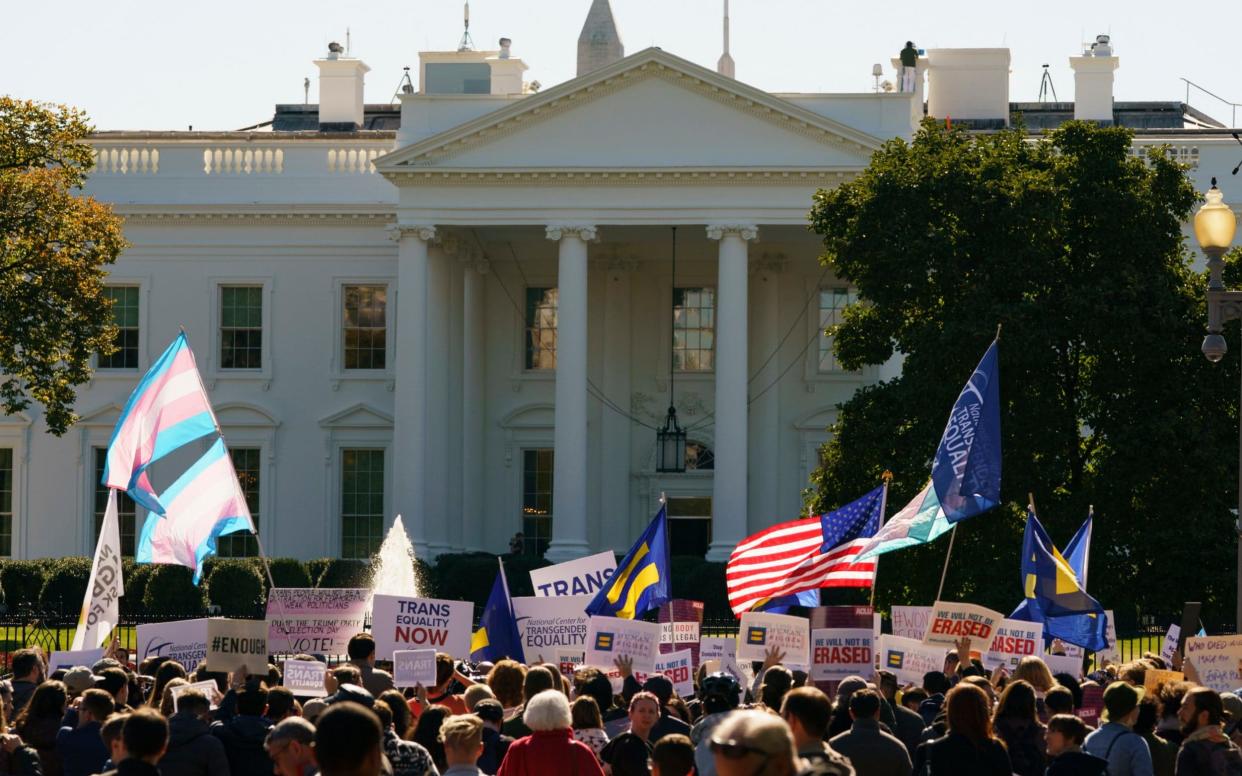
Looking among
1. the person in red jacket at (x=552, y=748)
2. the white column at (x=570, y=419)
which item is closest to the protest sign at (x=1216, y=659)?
the person in red jacket at (x=552, y=748)

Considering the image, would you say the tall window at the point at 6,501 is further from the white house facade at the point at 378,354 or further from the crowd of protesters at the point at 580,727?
the crowd of protesters at the point at 580,727

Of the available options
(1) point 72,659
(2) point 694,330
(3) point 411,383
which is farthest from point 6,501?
(1) point 72,659

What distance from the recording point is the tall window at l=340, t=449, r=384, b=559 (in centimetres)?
5025

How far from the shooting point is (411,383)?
45875mm

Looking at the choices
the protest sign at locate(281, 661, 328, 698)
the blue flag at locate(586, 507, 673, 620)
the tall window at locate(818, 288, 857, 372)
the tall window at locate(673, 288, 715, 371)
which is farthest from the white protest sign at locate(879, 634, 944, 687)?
the tall window at locate(673, 288, 715, 371)

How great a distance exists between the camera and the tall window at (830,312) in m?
49.9

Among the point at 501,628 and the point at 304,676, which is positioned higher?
Result: the point at 501,628

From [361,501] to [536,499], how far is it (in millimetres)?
4303

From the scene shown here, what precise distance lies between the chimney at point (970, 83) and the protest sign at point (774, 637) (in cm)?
4175

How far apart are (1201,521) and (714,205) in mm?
18730

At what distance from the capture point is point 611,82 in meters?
46.2

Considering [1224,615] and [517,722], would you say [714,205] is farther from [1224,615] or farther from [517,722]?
[517,722]

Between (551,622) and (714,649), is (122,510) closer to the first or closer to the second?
(551,622)

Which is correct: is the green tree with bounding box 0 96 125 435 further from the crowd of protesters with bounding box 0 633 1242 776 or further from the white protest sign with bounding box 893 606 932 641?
the crowd of protesters with bounding box 0 633 1242 776
